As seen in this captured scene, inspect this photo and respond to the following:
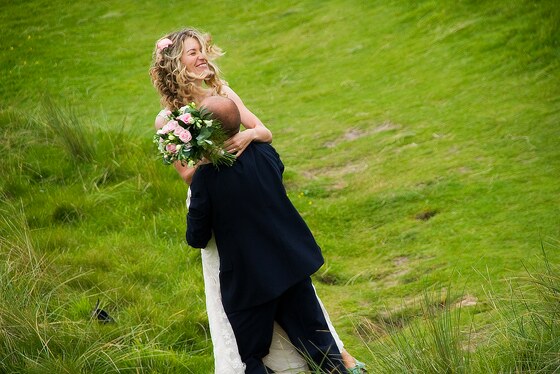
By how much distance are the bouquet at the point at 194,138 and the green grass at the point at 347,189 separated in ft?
4.20

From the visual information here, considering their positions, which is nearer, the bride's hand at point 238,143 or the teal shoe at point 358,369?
the bride's hand at point 238,143

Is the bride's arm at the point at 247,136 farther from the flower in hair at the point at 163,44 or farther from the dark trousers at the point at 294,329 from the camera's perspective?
the dark trousers at the point at 294,329

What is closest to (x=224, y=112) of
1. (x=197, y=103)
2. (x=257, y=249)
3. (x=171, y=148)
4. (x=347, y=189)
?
(x=171, y=148)

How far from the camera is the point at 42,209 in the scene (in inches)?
305

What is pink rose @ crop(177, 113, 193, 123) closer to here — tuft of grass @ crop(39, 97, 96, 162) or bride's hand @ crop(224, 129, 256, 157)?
bride's hand @ crop(224, 129, 256, 157)

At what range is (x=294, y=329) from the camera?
4.42m

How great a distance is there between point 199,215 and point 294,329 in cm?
88

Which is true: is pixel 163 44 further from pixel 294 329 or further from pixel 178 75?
pixel 294 329

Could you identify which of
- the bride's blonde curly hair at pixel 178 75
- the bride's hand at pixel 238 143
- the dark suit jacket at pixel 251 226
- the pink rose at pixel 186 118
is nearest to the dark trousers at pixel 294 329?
the dark suit jacket at pixel 251 226

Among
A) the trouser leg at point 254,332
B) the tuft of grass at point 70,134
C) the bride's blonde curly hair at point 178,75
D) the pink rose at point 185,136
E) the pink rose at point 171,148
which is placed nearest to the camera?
the pink rose at point 185,136

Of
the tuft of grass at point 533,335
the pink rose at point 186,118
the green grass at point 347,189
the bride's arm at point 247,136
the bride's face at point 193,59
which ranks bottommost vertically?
the green grass at point 347,189

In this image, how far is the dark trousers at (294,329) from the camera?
14.3 feet

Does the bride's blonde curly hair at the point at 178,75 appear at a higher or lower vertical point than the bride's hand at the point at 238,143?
higher

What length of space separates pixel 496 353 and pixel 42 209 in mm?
5220
